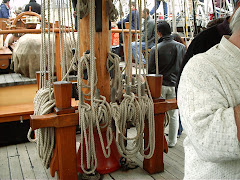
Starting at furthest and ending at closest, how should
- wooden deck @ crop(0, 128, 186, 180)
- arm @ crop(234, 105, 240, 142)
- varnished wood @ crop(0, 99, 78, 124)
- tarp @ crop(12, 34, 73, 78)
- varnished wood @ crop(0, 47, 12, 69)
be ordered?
1. varnished wood @ crop(0, 47, 12, 69)
2. tarp @ crop(12, 34, 73, 78)
3. varnished wood @ crop(0, 99, 78, 124)
4. wooden deck @ crop(0, 128, 186, 180)
5. arm @ crop(234, 105, 240, 142)

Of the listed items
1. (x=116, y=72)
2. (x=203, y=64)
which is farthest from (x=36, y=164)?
(x=203, y=64)

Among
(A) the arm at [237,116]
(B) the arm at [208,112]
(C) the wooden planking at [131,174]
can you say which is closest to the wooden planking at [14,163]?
(C) the wooden planking at [131,174]

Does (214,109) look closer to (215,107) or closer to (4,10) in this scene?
(215,107)

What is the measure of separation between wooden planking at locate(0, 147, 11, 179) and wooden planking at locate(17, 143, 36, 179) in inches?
5.2

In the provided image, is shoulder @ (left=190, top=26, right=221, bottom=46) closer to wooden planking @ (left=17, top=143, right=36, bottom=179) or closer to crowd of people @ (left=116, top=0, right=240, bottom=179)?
crowd of people @ (left=116, top=0, right=240, bottom=179)

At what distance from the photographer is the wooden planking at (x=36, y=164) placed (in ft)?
7.97

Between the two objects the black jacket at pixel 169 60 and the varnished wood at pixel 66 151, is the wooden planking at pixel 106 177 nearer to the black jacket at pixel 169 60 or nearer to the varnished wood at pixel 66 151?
the varnished wood at pixel 66 151

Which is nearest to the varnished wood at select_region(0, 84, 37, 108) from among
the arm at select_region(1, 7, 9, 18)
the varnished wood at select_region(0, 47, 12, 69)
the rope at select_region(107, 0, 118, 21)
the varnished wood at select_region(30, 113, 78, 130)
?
the varnished wood at select_region(0, 47, 12, 69)

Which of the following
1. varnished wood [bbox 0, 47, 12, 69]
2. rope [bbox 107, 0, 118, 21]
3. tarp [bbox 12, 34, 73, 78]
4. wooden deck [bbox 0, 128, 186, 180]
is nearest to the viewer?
rope [bbox 107, 0, 118, 21]

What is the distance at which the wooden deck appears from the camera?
92.5 inches

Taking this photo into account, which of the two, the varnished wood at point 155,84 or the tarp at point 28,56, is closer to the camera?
the varnished wood at point 155,84

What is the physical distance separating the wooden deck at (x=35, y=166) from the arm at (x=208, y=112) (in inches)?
58.1

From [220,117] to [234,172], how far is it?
0.25 m

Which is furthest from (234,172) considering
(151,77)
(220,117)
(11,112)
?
(11,112)
